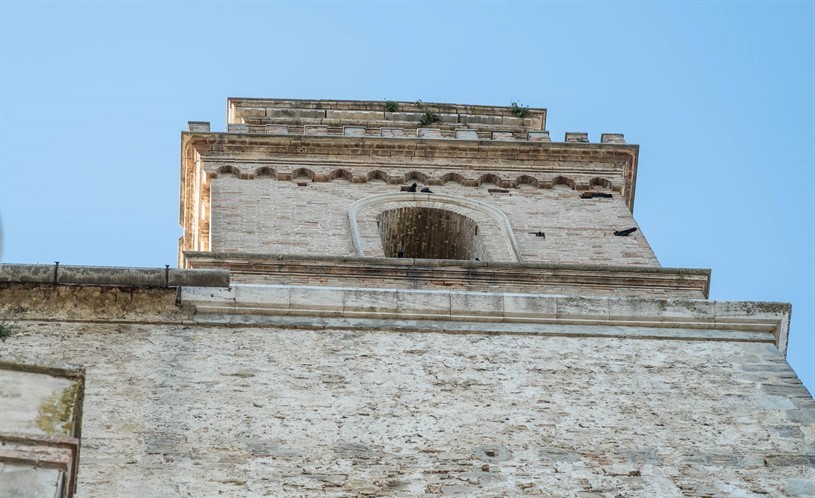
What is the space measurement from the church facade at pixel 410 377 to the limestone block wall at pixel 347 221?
17cm

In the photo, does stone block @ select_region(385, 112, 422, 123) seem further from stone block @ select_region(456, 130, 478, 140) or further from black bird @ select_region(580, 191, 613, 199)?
black bird @ select_region(580, 191, 613, 199)

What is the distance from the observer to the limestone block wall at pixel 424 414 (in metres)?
11.3

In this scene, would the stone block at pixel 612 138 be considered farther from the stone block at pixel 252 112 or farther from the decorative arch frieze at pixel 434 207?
the stone block at pixel 252 112

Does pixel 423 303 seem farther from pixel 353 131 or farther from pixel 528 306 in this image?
pixel 353 131

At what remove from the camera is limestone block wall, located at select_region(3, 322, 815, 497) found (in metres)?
11.3

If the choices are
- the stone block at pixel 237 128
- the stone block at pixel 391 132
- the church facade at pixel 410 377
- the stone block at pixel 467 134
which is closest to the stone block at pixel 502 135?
the stone block at pixel 467 134

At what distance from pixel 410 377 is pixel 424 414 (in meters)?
0.71

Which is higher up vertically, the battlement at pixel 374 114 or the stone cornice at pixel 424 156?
the battlement at pixel 374 114

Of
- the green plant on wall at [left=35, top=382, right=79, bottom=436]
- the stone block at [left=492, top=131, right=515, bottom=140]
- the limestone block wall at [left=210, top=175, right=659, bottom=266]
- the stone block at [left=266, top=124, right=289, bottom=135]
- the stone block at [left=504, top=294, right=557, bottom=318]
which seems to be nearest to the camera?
the green plant on wall at [left=35, top=382, right=79, bottom=436]

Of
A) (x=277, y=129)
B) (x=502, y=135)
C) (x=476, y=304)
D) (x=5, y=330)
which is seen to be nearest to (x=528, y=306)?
(x=476, y=304)

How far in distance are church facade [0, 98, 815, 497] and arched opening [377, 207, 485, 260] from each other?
2.37 m

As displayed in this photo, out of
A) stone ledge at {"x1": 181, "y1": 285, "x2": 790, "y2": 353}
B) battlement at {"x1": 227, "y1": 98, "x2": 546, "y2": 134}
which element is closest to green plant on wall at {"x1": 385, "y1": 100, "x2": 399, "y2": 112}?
battlement at {"x1": 227, "y1": 98, "x2": 546, "y2": 134}

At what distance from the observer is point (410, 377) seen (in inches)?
511

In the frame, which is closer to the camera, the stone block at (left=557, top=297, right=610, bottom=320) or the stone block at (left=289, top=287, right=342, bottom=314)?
the stone block at (left=289, top=287, right=342, bottom=314)
